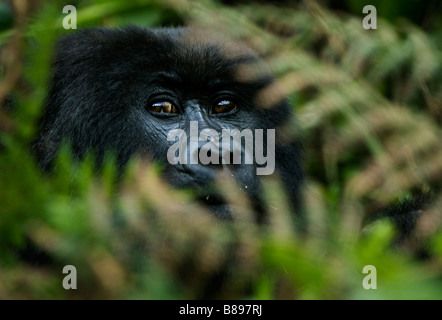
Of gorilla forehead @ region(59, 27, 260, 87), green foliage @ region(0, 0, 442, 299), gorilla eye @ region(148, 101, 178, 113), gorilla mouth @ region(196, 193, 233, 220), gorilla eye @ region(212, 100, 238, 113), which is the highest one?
gorilla forehead @ region(59, 27, 260, 87)

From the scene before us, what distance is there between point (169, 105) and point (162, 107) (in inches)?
1.6

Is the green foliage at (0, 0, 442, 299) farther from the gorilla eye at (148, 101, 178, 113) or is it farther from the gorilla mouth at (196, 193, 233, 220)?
the gorilla eye at (148, 101, 178, 113)

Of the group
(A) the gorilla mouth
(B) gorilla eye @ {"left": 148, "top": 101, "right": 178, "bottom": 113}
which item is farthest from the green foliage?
(B) gorilla eye @ {"left": 148, "top": 101, "right": 178, "bottom": 113}

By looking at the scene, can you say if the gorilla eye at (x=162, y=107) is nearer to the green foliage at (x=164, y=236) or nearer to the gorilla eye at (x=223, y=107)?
the gorilla eye at (x=223, y=107)

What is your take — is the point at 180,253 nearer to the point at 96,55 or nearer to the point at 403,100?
the point at 96,55

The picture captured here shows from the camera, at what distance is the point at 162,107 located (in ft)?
9.05

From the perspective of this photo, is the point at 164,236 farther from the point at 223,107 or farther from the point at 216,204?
the point at 223,107

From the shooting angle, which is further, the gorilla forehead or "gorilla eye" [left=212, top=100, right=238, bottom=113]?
"gorilla eye" [left=212, top=100, right=238, bottom=113]

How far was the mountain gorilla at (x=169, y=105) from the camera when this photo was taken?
2.49 meters

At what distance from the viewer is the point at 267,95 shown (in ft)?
9.53

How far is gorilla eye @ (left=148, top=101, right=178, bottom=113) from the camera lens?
8.96ft

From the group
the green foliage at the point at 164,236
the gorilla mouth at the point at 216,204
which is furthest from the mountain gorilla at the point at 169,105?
the green foliage at the point at 164,236

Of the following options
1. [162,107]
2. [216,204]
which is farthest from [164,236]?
[162,107]
